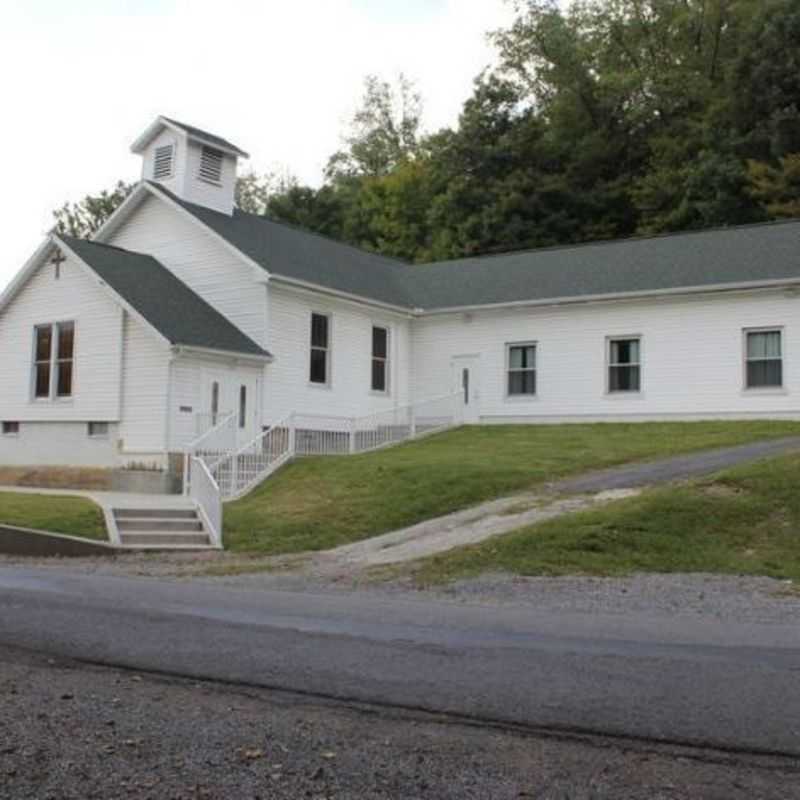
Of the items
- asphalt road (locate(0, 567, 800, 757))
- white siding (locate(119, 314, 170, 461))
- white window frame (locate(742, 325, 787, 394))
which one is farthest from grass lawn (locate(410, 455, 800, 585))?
white siding (locate(119, 314, 170, 461))

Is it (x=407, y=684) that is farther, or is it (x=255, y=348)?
(x=255, y=348)

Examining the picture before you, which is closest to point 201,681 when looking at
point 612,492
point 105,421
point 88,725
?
point 88,725

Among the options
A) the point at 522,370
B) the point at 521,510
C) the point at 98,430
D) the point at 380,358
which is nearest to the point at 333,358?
the point at 380,358

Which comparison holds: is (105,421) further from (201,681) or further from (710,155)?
(710,155)

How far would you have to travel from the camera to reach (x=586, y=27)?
6112cm

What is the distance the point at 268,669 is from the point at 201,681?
0.51m

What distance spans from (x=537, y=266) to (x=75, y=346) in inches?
575

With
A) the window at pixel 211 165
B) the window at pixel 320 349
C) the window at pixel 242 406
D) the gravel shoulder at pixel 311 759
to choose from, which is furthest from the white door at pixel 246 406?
the gravel shoulder at pixel 311 759

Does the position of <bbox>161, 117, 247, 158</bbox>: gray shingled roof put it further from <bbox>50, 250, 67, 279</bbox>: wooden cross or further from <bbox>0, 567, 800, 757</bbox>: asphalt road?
<bbox>0, 567, 800, 757</bbox>: asphalt road

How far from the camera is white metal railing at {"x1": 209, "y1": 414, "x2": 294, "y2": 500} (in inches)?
879

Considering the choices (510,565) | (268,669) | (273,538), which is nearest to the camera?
(268,669)

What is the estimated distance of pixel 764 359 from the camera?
90.1 ft

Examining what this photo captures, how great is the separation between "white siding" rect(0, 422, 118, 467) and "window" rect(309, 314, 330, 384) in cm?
614

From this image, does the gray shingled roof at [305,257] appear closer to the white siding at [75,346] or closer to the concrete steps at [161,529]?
the white siding at [75,346]
